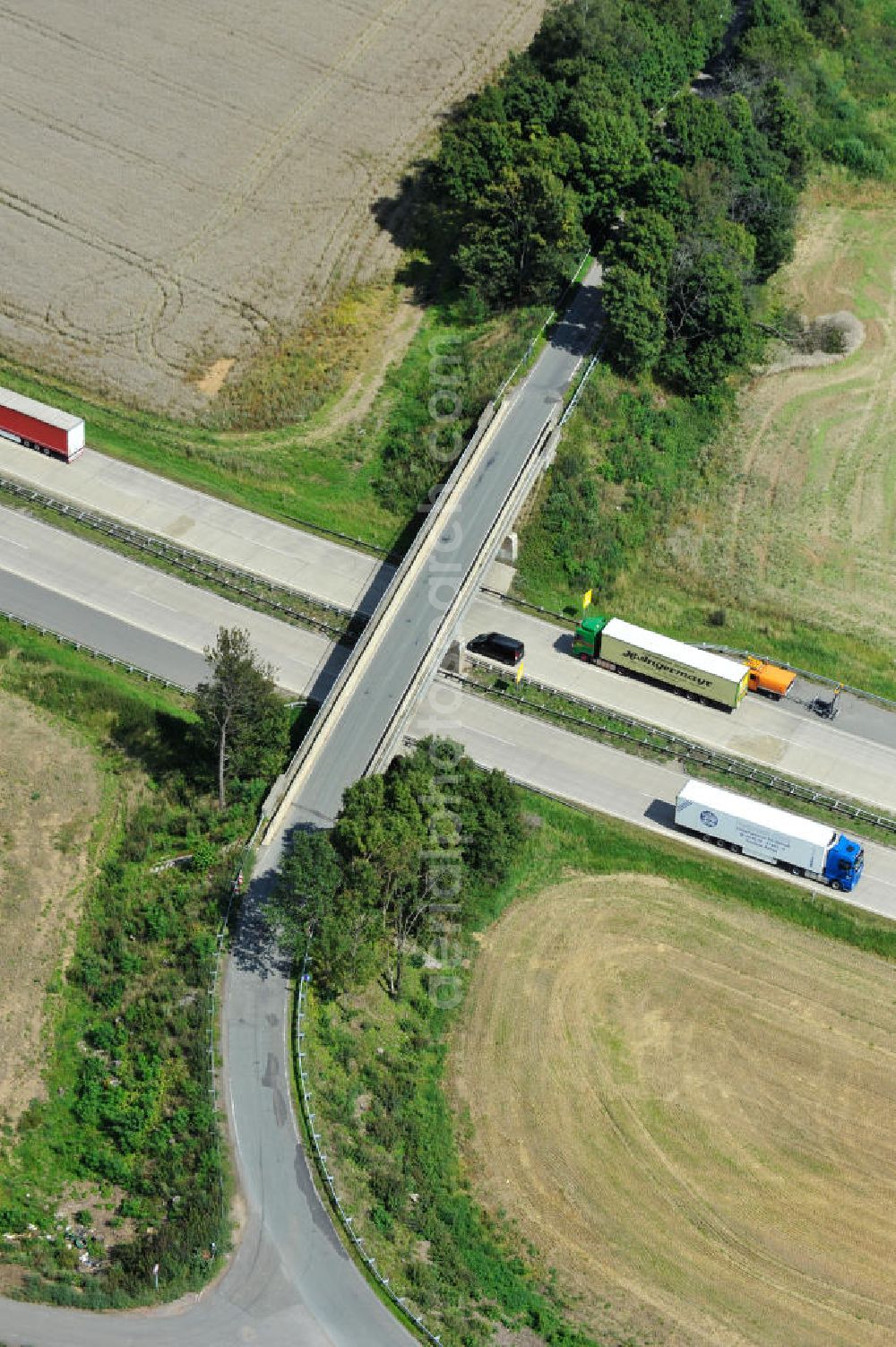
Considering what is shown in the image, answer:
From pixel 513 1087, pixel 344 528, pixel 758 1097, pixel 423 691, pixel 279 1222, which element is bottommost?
pixel 279 1222

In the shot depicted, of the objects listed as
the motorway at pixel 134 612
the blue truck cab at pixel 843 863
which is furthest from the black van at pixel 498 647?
the blue truck cab at pixel 843 863

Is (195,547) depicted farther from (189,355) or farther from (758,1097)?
(758,1097)

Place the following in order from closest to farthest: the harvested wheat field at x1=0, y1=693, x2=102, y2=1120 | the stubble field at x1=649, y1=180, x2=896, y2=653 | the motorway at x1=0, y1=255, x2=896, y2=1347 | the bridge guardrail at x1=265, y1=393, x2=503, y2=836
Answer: the motorway at x1=0, y1=255, x2=896, y2=1347, the harvested wheat field at x1=0, y1=693, x2=102, y2=1120, the bridge guardrail at x1=265, y1=393, x2=503, y2=836, the stubble field at x1=649, y1=180, x2=896, y2=653

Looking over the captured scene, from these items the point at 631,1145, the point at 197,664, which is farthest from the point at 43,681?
the point at 631,1145

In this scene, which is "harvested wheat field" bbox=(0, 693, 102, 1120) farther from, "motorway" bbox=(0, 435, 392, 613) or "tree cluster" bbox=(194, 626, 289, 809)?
"motorway" bbox=(0, 435, 392, 613)

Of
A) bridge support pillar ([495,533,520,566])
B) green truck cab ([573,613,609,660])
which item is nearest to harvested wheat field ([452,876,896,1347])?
green truck cab ([573,613,609,660])

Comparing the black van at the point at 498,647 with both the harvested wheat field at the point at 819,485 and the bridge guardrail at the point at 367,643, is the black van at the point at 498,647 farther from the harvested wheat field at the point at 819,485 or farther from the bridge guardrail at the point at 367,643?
the harvested wheat field at the point at 819,485

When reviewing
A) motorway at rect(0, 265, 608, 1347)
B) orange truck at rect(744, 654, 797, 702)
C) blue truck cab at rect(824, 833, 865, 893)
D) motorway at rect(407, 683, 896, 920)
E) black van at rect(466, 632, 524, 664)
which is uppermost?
orange truck at rect(744, 654, 797, 702)
